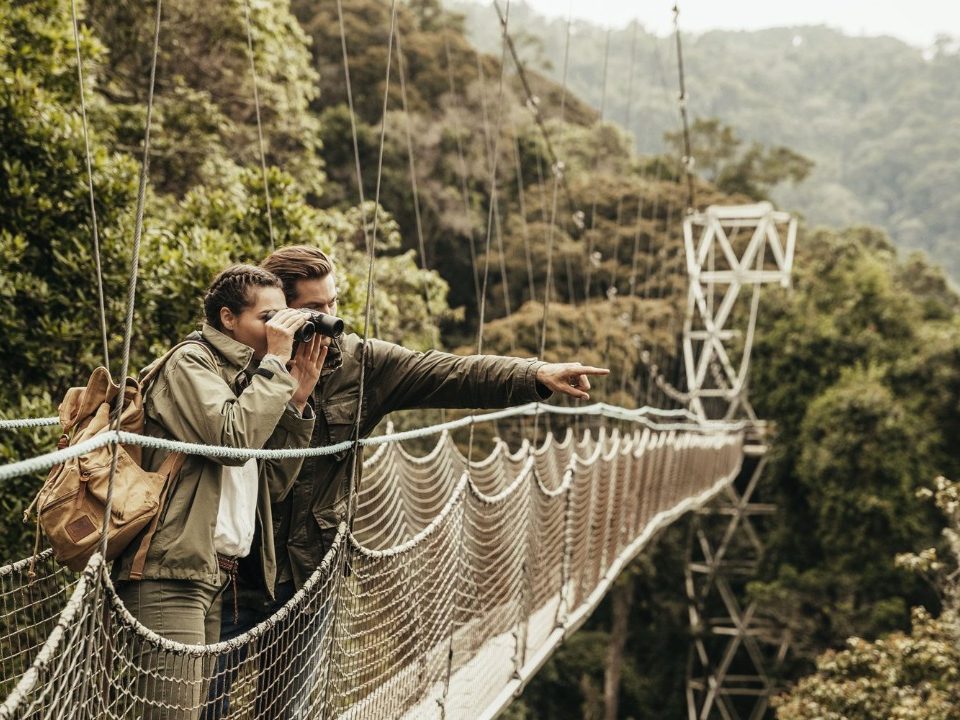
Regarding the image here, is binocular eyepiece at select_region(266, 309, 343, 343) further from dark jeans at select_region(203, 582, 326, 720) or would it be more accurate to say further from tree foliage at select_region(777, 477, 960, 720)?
tree foliage at select_region(777, 477, 960, 720)

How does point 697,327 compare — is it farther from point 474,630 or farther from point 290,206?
point 474,630

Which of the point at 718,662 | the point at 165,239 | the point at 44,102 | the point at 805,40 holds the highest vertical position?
the point at 805,40

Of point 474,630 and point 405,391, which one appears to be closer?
point 405,391

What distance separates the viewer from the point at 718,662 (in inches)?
499

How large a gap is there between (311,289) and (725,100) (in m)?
33.3

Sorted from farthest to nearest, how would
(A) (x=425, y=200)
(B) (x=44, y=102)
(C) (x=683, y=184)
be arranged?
(C) (x=683, y=184) < (A) (x=425, y=200) < (B) (x=44, y=102)

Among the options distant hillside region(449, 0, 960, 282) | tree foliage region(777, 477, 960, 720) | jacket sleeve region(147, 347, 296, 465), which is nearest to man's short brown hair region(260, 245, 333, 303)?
jacket sleeve region(147, 347, 296, 465)

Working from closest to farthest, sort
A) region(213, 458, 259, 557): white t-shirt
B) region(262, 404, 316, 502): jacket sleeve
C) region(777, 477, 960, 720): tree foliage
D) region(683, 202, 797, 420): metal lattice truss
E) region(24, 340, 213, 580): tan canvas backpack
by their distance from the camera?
region(24, 340, 213, 580): tan canvas backpack
region(213, 458, 259, 557): white t-shirt
region(262, 404, 316, 502): jacket sleeve
region(777, 477, 960, 720): tree foliage
region(683, 202, 797, 420): metal lattice truss

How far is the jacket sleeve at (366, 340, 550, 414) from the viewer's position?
1477mm

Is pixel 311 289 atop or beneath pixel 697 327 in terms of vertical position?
atop

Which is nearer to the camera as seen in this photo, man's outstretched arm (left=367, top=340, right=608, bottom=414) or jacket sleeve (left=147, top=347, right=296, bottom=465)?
jacket sleeve (left=147, top=347, right=296, bottom=465)

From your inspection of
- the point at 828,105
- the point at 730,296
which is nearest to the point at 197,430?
the point at 730,296

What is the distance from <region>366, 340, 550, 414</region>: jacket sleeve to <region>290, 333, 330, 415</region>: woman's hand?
0.17 meters

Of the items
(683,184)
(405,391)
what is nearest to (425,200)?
(683,184)
